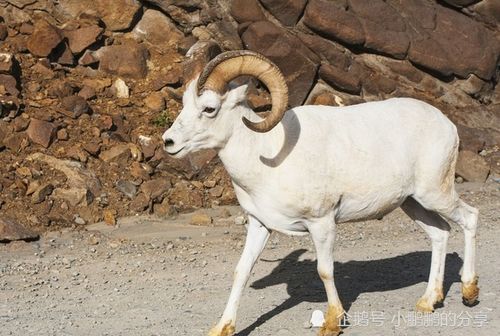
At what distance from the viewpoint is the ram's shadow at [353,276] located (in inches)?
404

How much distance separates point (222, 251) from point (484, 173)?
6316 millimetres

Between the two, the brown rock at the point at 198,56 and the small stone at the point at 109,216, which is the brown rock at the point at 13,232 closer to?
the small stone at the point at 109,216

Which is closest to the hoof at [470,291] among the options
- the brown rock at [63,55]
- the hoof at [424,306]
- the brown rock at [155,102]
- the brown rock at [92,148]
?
the hoof at [424,306]

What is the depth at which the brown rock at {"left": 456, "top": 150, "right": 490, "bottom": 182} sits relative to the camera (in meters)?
16.4

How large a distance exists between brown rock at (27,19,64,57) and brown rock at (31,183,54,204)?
369 centimetres

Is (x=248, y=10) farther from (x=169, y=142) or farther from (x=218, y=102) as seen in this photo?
(x=169, y=142)

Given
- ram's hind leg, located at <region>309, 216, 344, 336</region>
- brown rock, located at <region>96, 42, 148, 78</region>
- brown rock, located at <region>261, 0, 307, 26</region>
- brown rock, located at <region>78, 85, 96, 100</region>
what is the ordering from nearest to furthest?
ram's hind leg, located at <region>309, 216, 344, 336</region>, brown rock, located at <region>78, 85, 96, 100</region>, brown rock, located at <region>96, 42, 148, 78</region>, brown rock, located at <region>261, 0, 307, 26</region>

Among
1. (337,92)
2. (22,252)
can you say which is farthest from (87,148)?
(337,92)

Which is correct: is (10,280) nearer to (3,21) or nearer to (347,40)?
(3,21)

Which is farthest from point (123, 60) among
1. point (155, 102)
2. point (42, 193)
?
point (42, 193)

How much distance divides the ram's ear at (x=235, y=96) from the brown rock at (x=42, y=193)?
6.03 m

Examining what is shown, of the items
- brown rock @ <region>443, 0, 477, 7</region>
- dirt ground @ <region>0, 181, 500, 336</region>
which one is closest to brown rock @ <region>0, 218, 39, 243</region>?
dirt ground @ <region>0, 181, 500, 336</region>

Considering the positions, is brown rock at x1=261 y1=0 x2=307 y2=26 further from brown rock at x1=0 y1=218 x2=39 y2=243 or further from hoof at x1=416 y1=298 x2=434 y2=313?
hoof at x1=416 y1=298 x2=434 y2=313

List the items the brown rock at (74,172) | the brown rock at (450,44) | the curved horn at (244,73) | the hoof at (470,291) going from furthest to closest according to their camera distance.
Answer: the brown rock at (450,44) → the brown rock at (74,172) → the hoof at (470,291) → the curved horn at (244,73)
